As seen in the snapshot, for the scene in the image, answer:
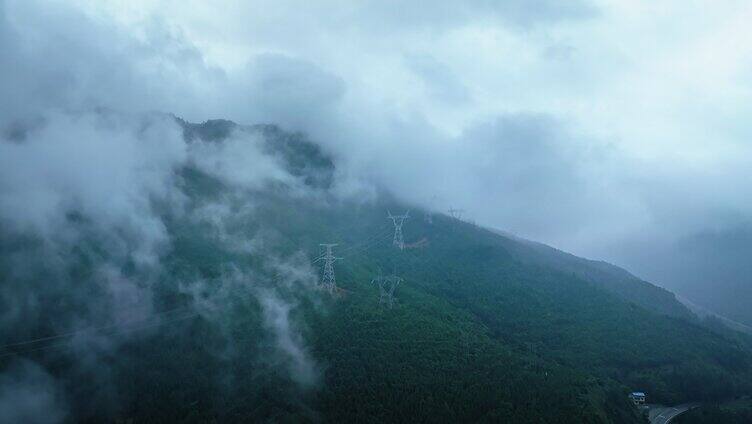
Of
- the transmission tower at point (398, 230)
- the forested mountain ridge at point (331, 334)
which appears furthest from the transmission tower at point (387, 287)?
the transmission tower at point (398, 230)

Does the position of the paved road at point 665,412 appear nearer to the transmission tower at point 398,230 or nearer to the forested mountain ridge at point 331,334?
the forested mountain ridge at point 331,334

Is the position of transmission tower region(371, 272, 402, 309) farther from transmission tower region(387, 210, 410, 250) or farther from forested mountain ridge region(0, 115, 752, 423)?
transmission tower region(387, 210, 410, 250)

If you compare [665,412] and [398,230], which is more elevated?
[398,230]

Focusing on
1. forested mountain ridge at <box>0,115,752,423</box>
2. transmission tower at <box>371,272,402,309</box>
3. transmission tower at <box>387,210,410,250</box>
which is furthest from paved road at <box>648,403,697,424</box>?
transmission tower at <box>387,210,410,250</box>

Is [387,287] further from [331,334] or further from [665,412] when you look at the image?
[665,412]

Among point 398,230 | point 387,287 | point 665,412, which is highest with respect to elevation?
point 398,230

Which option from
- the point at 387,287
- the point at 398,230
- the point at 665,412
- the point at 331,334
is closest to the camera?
the point at 331,334

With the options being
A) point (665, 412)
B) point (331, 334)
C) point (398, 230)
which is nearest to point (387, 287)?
point (331, 334)
